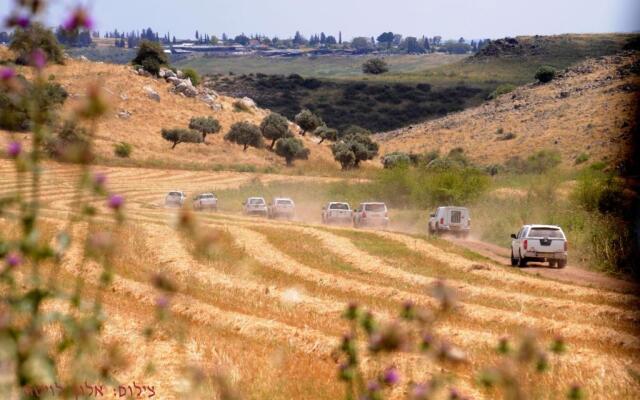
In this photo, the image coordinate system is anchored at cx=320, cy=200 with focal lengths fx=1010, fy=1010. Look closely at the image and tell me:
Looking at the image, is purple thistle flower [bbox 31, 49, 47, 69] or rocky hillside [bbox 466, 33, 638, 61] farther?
rocky hillside [bbox 466, 33, 638, 61]

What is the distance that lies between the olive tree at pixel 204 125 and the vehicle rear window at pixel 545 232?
65402mm

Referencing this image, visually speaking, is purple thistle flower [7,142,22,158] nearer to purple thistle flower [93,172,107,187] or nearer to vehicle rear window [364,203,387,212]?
purple thistle flower [93,172,107,187]

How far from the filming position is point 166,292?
438 centimetres

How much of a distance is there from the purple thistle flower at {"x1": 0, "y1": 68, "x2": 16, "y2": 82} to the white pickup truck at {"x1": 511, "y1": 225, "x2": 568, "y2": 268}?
29.4 metres

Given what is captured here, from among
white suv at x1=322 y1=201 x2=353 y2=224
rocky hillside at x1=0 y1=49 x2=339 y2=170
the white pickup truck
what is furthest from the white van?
rocky hillside at x1=0 y1=49 x2=339 y2=170

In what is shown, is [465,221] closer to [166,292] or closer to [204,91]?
[166,292]

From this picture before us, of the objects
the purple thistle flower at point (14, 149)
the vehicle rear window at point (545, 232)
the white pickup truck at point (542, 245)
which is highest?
the purple thistle flower at point (14, 149)

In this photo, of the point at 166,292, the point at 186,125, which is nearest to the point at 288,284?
the point at 166,292

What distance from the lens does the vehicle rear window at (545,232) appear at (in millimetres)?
32469

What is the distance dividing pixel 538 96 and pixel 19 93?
112 meters

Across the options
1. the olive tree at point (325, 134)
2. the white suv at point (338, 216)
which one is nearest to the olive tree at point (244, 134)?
the olive tree at point (325, 134)

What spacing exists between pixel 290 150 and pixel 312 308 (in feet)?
251

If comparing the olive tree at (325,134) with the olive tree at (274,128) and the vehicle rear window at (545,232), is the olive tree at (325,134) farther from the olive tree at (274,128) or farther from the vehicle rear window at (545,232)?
the vehicle rear window at (545,232)

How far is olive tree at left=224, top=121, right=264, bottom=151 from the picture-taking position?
96500mm
